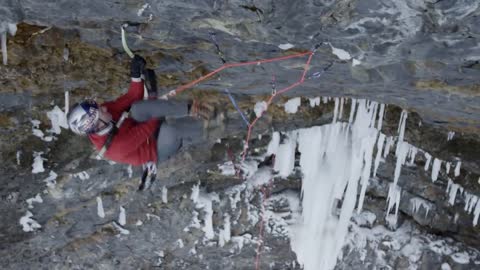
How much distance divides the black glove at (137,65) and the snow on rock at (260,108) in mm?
2082

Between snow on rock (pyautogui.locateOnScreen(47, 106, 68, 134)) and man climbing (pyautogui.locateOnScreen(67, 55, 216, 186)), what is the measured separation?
173cm

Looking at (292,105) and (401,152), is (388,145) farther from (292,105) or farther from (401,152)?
(292,105)

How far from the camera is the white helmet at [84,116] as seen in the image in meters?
3.59

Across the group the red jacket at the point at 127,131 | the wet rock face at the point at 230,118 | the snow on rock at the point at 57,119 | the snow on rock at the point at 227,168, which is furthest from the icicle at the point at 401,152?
the snow on rock at the point at 57,119

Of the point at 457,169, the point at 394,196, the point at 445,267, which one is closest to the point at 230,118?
the point at 457,169

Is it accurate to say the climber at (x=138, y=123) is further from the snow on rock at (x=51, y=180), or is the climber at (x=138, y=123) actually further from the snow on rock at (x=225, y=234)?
the snow on rock at (x=225, y=234)

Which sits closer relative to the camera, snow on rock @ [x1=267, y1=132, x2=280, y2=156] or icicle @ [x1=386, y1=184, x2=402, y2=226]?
snow on rock @ [x1=267, y1=132, x2=280, y2=156]

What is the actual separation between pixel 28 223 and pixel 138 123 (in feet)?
11.5

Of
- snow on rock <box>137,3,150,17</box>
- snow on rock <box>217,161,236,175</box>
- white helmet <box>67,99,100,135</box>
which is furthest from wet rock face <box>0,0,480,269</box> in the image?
white helmet <box>67,99,100,135</box>

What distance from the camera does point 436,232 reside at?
750 cm

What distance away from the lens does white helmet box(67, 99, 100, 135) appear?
359 centimetres

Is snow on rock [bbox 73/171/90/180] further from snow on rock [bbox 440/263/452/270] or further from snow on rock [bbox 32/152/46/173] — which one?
snow on rock [bbox 440/263/452/270]

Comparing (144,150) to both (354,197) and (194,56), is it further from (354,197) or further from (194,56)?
(354,197)

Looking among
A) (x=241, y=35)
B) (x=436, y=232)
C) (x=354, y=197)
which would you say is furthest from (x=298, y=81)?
(x=436, y=232)
